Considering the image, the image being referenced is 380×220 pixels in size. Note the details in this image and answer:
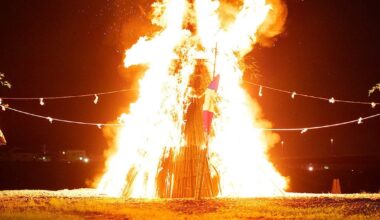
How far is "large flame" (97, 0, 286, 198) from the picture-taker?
18.9 m

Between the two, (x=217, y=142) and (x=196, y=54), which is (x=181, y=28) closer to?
(x=196, y=54)

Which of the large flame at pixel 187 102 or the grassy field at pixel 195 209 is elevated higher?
the large flame at pixel 187 102

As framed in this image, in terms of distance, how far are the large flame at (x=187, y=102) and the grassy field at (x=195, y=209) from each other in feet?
9.61

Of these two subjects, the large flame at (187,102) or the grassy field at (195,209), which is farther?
the large flame at (187,102)

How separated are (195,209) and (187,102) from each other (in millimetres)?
5528

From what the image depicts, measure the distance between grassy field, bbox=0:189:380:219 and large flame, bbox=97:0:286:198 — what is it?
2.93 m

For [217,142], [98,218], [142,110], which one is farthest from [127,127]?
[98,218]

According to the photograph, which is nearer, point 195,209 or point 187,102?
point 195,209

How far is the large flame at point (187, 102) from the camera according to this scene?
1892cm

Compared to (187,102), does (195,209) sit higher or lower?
lower

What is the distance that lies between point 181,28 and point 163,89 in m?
2.36

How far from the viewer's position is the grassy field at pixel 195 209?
1322 cm

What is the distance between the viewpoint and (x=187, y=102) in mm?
19031

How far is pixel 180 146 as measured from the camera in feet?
60.5
